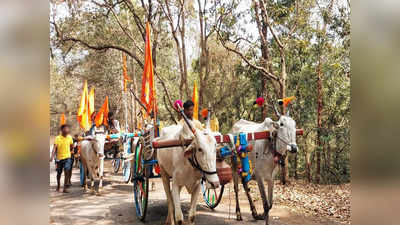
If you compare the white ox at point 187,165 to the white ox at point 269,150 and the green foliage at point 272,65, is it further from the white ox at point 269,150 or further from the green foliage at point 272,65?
the green foliage at point 272,65

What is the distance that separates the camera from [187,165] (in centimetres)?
467

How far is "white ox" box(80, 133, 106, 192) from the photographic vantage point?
9148 millimetres

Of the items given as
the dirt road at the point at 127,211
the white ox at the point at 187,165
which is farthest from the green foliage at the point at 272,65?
the white ox at the point at 187,165

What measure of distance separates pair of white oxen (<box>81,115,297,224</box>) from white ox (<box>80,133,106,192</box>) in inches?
173

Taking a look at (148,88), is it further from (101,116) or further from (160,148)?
(101,116)

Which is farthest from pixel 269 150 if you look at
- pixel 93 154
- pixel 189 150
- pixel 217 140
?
pixel 93 154

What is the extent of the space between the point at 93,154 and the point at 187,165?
579 centimetres

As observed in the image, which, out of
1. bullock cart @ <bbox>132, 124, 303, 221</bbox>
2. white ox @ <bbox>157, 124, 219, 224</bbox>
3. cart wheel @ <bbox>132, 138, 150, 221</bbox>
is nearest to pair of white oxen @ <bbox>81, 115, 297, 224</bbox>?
white ox @ <bbox>157, 124, 219, 224</bbox>

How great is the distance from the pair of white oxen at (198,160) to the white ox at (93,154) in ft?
14.4

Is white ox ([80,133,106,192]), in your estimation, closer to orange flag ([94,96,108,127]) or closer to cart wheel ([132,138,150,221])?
orange flag ([94,96,108,127])
